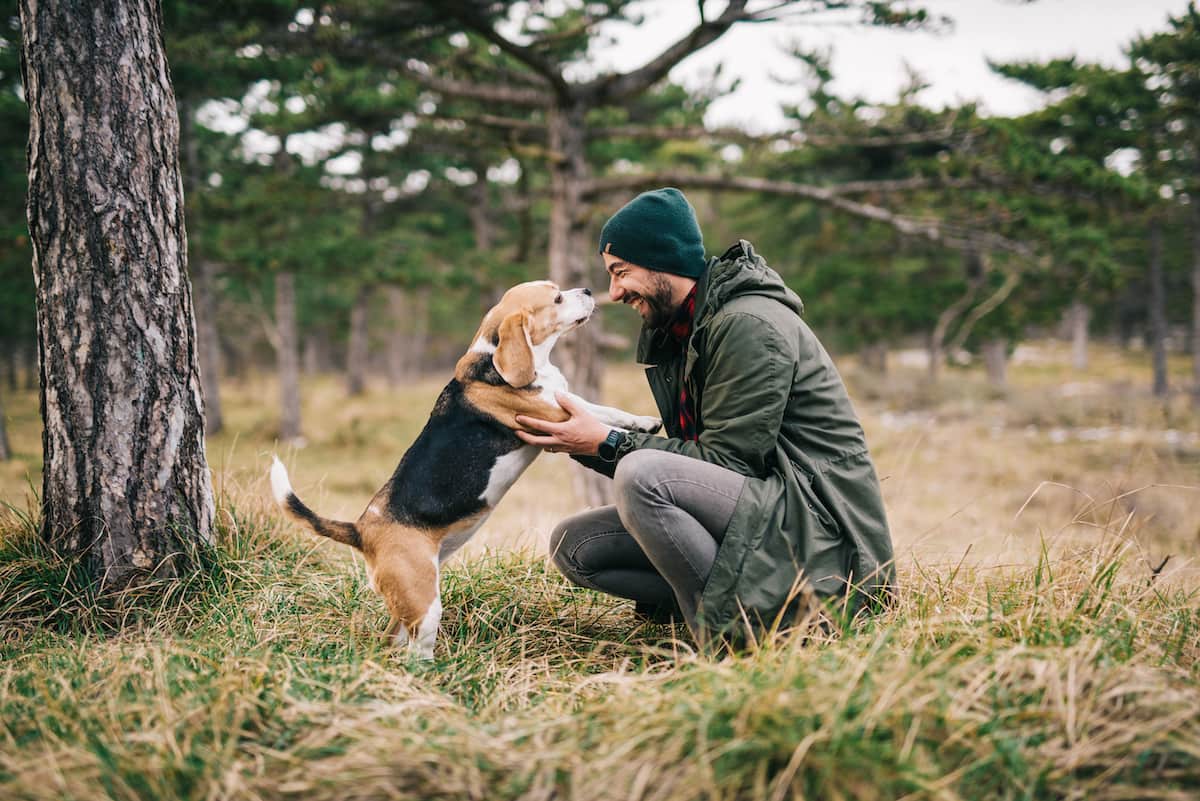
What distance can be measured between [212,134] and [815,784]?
1533 centimetres

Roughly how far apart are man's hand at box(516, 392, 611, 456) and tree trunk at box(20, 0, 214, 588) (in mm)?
A: 1561

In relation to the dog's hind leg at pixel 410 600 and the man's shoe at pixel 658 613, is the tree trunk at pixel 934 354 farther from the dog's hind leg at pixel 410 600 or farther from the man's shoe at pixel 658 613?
the dog's hind leg at pixel 410 600

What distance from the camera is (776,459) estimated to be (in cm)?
270

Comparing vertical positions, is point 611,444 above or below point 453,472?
above

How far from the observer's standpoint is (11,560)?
3.04 meters

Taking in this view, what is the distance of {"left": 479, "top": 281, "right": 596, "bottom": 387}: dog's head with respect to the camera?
3115 mm

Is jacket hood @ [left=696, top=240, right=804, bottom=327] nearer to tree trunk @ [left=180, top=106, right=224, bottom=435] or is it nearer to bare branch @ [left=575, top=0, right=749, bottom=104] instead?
bare branch @ [left=575, top=0, right=749, bottom=104]

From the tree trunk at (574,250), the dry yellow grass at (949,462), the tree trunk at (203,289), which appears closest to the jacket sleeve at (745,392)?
the dry yellow grass at (949,462)

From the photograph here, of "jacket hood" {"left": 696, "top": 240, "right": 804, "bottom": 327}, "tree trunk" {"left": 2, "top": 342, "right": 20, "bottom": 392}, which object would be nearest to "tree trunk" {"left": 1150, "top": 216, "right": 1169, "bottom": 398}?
"jacket hood" {"left": 696, "top": 240, "right": 804, "bottom": 327}

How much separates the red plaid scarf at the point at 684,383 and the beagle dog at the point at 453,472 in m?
0.20

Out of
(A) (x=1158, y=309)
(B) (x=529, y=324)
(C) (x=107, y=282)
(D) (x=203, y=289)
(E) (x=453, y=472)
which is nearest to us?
(C) (x=107, y=282)

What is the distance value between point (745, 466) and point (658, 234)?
40.5 inches

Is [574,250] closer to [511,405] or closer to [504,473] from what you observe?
[511,405]

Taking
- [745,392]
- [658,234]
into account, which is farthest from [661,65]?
[745,392]
